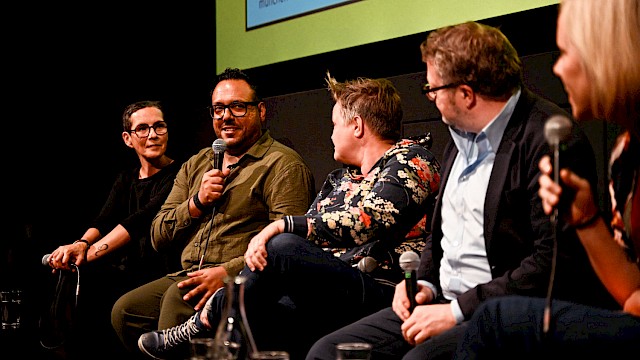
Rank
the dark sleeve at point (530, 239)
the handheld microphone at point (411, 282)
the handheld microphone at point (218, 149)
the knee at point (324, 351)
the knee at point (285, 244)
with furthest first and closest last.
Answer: the handheld microphone at point (218, 149), the knee at point (285, 244), the knee at point (324, 351), the handheld microphone at point (411, 282), the dark sleeve at point (530, 239)

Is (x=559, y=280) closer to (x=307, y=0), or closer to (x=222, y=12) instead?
(x=307, y=0)

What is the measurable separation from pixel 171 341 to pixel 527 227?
1386 millimetres

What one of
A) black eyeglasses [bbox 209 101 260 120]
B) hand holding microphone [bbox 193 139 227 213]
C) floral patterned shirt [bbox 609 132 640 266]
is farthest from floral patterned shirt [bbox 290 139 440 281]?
black eyeglasses [bbox 209 101 260 120]

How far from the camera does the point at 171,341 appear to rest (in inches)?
105

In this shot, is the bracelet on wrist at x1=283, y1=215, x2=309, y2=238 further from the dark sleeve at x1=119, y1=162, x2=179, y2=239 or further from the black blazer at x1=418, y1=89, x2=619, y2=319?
the dark sleeve at x1=119, y1=162, x2=179, y2=239

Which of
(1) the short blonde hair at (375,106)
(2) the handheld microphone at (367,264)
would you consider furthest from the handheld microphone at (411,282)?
(1) the short blonde hair at (375,106)

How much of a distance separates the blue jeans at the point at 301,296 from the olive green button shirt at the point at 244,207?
2.09ft

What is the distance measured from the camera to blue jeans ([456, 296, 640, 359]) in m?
1.35

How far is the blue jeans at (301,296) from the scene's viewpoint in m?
2.22

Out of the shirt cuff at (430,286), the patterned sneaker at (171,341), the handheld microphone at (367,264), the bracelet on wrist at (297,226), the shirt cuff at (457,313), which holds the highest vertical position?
the bracelet on wrist at (297,226)

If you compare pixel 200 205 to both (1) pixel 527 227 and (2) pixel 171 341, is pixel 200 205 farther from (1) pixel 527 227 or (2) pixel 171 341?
(1) pixel 527 227

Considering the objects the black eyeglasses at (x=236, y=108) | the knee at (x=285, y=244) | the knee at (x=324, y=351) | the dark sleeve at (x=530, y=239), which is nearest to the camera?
the dark sleeve at (x=530, y=239)

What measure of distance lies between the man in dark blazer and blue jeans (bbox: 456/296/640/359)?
348mm

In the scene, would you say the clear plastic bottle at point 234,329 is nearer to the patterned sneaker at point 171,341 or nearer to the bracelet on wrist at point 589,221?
the patterned sneaker at point 171,341
